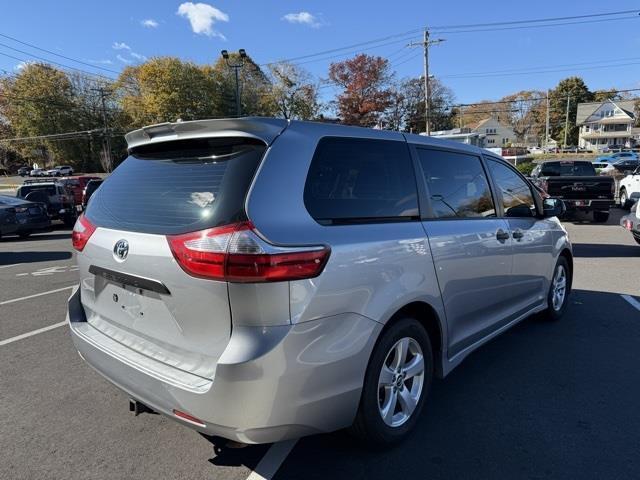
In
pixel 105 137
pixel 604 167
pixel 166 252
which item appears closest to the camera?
pixel 166 252

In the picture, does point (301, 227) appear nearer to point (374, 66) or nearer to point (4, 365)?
point (4, 365)

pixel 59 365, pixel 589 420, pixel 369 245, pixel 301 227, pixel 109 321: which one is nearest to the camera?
pixel 301 227

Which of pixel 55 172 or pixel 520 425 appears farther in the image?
pixel 55 172

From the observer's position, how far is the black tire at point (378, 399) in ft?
8.30

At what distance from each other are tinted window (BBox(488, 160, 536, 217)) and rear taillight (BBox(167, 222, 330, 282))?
2.59 metres

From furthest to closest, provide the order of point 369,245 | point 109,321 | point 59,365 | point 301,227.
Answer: point 59,365
point 109,321
point 369,245
point 301,227

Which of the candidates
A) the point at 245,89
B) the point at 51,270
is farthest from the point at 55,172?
the point at 51,270

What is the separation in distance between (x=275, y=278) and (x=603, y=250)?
385 inches

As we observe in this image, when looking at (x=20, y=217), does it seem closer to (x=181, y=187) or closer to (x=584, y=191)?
(x=181, y=187)

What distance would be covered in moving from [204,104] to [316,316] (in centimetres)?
6349

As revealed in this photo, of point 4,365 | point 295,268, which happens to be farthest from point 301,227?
point 4,365

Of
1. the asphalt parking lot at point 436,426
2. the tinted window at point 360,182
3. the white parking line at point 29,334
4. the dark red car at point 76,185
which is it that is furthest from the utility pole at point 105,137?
the tinted window at point 360,182

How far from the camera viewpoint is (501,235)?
148 inches

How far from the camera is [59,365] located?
4117mm
